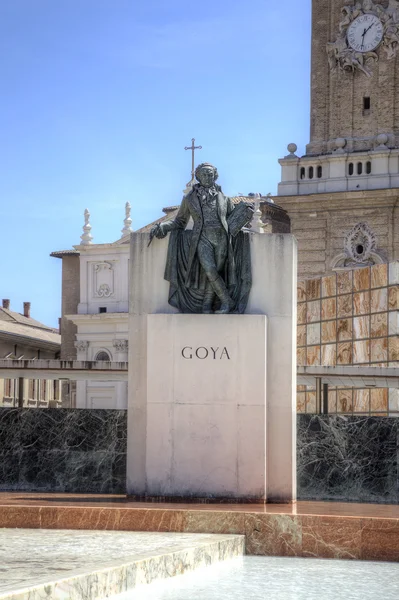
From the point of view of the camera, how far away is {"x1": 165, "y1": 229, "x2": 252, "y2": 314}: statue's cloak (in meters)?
14.7

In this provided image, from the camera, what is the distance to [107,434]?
57.6ft

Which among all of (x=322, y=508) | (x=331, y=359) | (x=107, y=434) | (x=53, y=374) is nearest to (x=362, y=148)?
(x=331, y=359)

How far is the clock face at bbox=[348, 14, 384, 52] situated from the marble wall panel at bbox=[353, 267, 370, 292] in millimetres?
25964

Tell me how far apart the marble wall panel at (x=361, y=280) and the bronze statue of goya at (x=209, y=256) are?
1085 inches

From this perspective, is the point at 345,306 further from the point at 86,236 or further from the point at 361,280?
the point at 86,236

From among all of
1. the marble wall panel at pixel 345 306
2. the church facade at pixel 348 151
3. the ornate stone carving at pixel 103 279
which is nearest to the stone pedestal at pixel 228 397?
the marble wall panel at pixel 345 306

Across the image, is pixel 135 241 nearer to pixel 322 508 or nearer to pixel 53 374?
pixel 322 508

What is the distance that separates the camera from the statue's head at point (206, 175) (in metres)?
15.0

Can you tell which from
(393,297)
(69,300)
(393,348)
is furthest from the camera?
(69,300)

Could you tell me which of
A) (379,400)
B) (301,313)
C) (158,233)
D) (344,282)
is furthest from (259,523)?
(301,313)

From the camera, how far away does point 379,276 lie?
41.4 meters

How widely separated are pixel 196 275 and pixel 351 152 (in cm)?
5138

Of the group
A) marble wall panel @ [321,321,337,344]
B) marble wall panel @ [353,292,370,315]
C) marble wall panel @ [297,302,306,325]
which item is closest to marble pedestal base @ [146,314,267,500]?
marble wall panel @ [353,292,370,315]

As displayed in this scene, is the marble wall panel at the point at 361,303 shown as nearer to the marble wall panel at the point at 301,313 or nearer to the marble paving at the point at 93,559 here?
the marble wall panel at the point at 301,313
